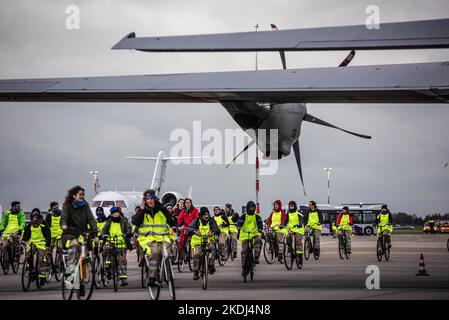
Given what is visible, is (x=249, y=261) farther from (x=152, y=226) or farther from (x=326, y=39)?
(x=326, y=39)

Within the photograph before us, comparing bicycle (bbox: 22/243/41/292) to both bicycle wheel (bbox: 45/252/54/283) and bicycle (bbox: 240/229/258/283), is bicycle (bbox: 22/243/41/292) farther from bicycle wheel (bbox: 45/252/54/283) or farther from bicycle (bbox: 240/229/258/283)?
bicycle (bbox: 240/229/258/283)

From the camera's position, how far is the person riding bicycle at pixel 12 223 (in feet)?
Result: 66.2

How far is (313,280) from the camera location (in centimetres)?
1775

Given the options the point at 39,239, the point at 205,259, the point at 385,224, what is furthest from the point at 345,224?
the point at 39,239

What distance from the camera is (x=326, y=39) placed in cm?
1254

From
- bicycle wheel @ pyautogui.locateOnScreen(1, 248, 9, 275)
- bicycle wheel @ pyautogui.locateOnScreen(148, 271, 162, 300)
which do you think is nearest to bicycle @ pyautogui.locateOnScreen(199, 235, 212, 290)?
bicycle wheel @ pyautogui.locateOnScreen(148, 271, 162, 300)

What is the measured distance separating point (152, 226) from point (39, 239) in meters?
4.80

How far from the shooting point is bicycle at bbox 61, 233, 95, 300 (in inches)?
515

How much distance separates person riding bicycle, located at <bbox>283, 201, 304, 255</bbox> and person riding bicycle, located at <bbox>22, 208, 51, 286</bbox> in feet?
25.0

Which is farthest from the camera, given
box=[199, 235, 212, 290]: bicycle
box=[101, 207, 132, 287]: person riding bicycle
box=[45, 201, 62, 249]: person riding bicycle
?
box=[45, 201, 62, 249]: person riding bicycle

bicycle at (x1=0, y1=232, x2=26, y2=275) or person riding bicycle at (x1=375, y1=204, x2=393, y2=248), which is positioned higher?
person riding bicycle at (x1=375, y1=204, x2=393, y2=248)

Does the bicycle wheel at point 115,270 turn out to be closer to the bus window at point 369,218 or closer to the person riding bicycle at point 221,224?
the person riding bicycle at point 221,224
